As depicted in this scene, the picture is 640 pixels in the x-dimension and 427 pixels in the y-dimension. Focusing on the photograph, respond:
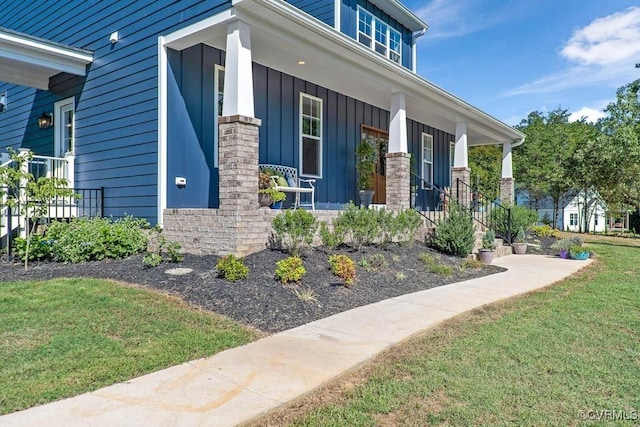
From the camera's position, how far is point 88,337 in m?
3.58

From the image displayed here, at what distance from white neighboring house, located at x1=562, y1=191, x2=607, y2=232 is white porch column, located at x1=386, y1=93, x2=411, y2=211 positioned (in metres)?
20.5

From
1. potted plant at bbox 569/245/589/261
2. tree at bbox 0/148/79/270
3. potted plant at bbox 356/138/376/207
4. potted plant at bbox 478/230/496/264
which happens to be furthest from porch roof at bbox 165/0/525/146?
potted plant at bbox 569/245/589/261

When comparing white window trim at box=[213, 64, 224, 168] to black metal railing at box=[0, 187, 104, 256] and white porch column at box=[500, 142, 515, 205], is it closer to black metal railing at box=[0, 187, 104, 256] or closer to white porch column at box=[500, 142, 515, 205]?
black metal railing at box=[0, 187, 104, 256]

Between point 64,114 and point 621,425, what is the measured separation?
10.8 metres

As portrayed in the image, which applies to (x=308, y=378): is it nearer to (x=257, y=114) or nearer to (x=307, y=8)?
(x=257, y=114)

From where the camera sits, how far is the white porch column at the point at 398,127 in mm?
9352

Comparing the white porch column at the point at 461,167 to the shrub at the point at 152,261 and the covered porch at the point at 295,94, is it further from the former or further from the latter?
the shrub at the point at 152,261

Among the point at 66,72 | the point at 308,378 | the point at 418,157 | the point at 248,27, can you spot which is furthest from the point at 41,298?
the point at 418,157

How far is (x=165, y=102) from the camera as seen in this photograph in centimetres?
700

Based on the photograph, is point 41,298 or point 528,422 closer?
point 528,422

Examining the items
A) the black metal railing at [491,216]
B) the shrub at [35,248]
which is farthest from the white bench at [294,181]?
the black metal railing at [491,216]

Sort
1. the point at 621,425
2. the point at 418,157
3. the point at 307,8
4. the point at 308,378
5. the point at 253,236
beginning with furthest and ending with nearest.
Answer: the point at 418,157 → the point at 307,8 → the point at 253,236 → the point at 308,378 → the point at 621,425

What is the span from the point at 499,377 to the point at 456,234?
565 cm

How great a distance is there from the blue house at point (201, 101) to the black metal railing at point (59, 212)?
0.24 m
